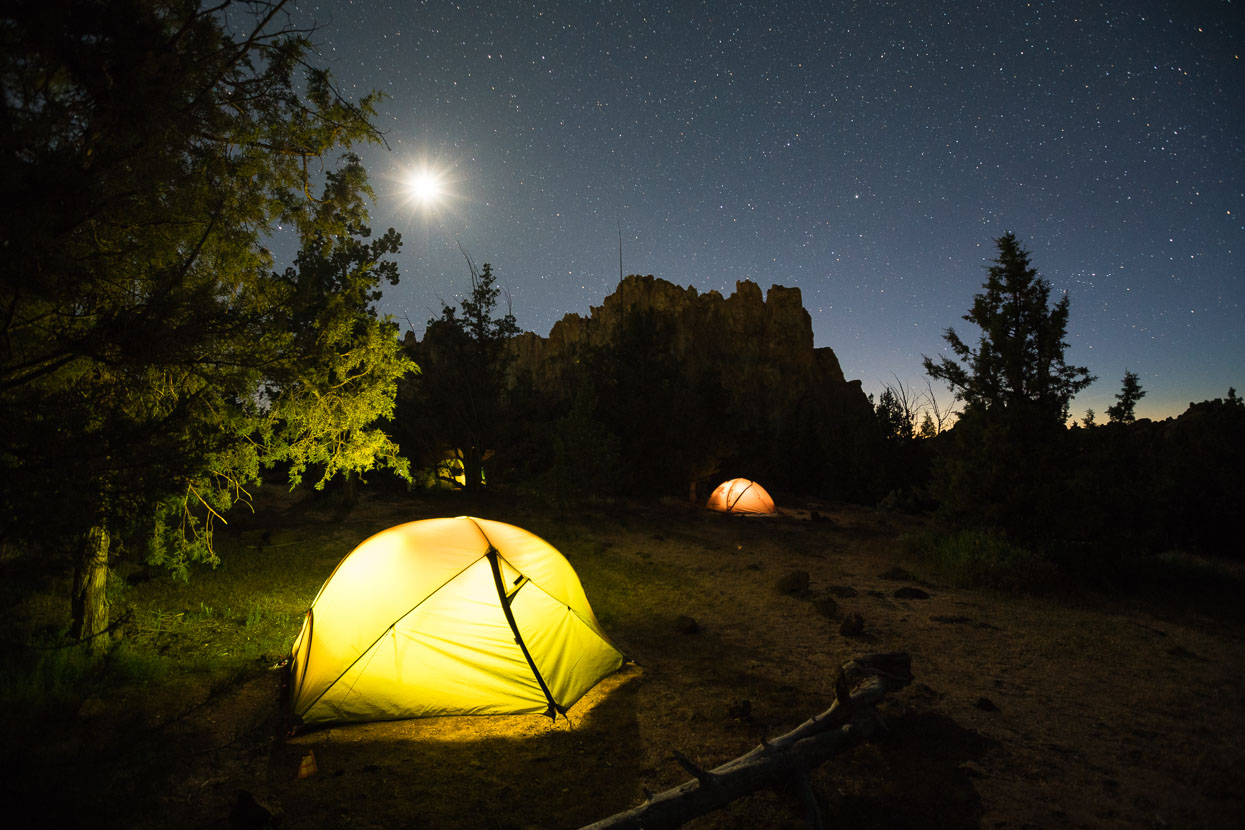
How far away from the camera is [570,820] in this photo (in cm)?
381

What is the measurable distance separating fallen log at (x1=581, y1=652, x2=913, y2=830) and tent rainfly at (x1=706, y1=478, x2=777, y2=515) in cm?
1540

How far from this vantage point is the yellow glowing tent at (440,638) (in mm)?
5383

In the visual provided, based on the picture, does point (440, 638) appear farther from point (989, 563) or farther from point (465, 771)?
point (989, 563)

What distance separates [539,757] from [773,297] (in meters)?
111

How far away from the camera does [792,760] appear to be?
3863mm

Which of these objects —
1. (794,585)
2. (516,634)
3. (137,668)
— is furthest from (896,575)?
(137,668)

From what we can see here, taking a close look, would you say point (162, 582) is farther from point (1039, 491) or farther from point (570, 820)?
point (1039, 491)

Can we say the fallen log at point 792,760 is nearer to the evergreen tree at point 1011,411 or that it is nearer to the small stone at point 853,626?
the small stone at point 853,626

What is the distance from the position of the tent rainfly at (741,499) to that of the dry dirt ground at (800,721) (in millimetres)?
11344

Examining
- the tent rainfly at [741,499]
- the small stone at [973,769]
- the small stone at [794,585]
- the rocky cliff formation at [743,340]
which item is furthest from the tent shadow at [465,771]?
the rocky cliff formation at [743,340]

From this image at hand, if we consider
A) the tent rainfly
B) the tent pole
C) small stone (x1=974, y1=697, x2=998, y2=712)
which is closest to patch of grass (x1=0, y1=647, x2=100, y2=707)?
the tent pole

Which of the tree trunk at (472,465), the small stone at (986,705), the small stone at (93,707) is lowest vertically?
the small stone at (93,707)

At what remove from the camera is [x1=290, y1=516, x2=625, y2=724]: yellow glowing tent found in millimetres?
5383

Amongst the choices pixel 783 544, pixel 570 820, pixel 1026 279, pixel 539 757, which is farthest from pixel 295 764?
pixel 1026 279
